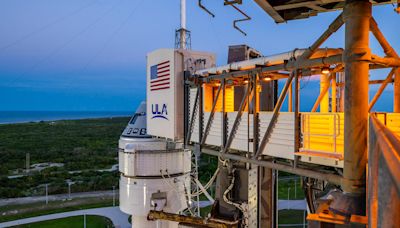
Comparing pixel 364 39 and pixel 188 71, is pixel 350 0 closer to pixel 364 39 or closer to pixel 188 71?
pixel 364 39

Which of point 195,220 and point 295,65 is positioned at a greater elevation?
point 295,65

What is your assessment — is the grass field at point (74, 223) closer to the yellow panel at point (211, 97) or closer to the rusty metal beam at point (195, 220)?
the rusty metal beam at point (195, 220)

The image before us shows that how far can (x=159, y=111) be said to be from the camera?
35.5ft

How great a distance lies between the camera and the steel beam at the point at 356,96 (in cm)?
416

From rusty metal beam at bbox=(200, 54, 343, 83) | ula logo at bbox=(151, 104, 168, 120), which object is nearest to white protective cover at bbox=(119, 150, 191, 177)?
ula logo at bbox=(151, 104, 168, 120)

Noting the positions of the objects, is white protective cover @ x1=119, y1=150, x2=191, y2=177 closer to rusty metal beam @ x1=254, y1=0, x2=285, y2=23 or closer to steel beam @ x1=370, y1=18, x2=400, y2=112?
rusty metal beam @ x1=254, y1=0, x2=285, y2=23

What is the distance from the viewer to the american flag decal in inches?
402

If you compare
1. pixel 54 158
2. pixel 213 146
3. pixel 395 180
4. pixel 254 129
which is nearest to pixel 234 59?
pixel 213 146

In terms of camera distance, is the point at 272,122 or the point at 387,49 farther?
the point at 272,122

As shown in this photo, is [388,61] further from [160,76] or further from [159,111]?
[159,111]

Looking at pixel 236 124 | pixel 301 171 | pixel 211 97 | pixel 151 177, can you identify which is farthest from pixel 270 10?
pixel 151 177

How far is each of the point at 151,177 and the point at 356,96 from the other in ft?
26.5

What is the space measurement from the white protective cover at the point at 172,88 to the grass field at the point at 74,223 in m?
13.9

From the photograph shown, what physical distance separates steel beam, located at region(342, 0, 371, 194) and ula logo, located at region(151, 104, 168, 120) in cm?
679
